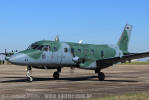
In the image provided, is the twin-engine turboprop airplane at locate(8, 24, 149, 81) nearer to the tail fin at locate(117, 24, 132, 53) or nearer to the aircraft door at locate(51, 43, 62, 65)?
the aircraft door at locate(51, 43, 62, 65)

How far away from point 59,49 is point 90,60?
10.1ft

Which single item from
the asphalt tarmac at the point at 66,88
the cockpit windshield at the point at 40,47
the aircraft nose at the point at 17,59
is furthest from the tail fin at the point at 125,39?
the aircraft nose at the point at 17,59

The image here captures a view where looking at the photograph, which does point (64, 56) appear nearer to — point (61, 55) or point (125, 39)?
point (61, 55)

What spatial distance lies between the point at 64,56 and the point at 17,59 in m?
4.90

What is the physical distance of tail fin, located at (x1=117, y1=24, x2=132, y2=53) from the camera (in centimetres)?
3462

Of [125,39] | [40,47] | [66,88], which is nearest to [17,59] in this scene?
[40,47]

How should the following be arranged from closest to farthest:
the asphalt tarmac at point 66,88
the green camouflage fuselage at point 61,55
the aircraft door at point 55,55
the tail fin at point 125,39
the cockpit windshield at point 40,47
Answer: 1. the asphalt tarmac at point 66,88
2. the green camouflage fuselage at point 61,55
3. the cockpit windshield at point 40,47
4. the aircraft door at point 55,55
5. the tail fin at point 125,39

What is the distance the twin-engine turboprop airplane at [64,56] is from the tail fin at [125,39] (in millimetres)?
3857

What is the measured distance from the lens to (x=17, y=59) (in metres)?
23.1

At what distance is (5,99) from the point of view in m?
13.8

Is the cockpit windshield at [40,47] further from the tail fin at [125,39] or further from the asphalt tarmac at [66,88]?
the tail fin at [125,39]

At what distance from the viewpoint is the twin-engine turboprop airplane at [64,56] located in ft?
79.0

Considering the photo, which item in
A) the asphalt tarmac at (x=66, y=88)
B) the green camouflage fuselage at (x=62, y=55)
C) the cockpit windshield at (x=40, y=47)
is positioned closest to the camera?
the asphalt tarmac at (x=66, y=88)

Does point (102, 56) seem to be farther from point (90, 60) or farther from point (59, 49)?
point (59, 49)
